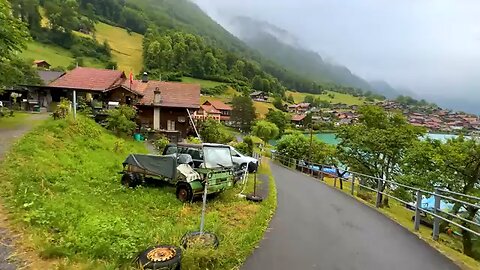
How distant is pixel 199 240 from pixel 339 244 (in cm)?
321

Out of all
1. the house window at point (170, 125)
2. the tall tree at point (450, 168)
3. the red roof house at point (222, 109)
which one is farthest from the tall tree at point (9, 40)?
the red roof house at point (222, 109)

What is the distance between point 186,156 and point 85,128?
975 centimetres

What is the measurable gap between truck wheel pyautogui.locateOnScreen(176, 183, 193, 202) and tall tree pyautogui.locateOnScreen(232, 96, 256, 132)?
68.8m

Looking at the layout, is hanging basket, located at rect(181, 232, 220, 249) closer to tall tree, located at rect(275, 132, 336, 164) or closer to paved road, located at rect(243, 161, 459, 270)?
paved road, located at rect(243, 161, 459, 270)

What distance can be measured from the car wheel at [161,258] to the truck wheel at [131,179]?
7089 millimetres

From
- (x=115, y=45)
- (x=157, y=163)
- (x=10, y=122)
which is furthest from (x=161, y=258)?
(x=115, y=45)

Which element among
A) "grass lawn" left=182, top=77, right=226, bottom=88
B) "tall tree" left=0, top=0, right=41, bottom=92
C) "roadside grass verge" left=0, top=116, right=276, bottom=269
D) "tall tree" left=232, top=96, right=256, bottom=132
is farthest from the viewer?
"grass lawn" left=182, top=77, right=226, bottom=88

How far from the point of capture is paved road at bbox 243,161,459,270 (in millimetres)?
6180

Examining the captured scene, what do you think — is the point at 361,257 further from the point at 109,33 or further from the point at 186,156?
the point at 109,33

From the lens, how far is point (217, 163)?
1284cm

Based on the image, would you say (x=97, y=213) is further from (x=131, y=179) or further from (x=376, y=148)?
(x=376, y=148)

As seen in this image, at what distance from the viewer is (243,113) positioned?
7988 centimetres

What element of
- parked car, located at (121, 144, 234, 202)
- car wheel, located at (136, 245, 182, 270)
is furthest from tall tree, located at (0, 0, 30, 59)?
car wheel, located at (136, 245, 182, 270)

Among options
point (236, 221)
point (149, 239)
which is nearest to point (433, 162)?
point (236, 221)
